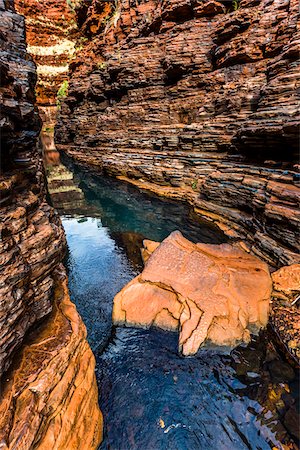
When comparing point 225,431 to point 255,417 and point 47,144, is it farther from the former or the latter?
point 47,144

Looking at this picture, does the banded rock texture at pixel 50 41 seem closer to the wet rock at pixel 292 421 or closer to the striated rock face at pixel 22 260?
the striated rock face at pixel 22 260

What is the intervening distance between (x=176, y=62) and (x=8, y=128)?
63.0 ft

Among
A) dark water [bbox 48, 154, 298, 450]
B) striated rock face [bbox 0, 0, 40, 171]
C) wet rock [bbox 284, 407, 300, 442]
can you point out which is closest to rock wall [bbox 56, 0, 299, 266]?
dark water [bbox 48, 154, 298, 450]

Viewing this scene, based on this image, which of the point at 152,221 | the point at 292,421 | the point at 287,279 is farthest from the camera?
the point at 152,221

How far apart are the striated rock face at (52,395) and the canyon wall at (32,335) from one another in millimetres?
11

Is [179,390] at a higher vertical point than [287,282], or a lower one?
lower

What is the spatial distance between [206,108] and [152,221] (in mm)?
9574

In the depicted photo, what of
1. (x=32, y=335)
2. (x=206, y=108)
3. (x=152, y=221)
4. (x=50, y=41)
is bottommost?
(x=152, y=221)

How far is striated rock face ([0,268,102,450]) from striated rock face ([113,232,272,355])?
6.62 feet

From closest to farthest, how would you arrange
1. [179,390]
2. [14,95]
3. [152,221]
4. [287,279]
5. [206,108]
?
[179,390], [14,95], [287,279], [152,221], [206,108]

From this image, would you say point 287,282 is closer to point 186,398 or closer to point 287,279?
point 287,279

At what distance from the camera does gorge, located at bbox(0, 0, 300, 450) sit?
161 inches

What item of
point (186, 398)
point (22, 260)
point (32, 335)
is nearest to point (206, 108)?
point (22, 260)

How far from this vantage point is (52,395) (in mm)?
3621
